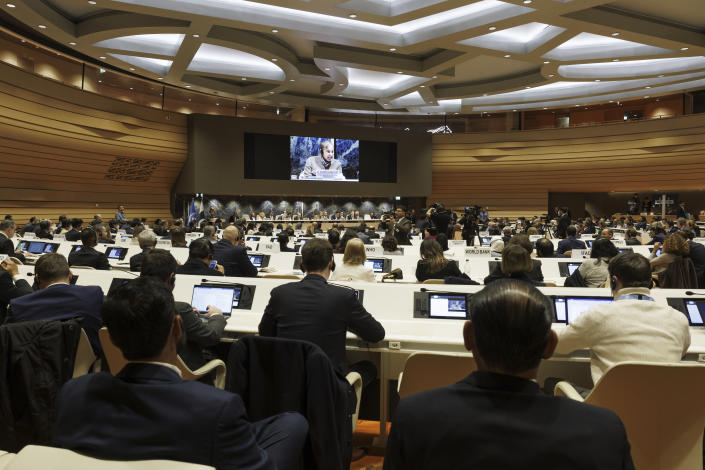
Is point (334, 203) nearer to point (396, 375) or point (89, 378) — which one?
point (396, 375)

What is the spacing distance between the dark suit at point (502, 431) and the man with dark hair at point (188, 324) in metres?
2.26

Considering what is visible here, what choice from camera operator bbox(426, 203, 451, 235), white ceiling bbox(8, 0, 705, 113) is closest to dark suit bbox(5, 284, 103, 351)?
white ceiling bbox(8, 0, 705, 113)

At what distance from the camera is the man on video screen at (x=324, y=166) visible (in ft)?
70.9

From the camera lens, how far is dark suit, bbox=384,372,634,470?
1.19 meters

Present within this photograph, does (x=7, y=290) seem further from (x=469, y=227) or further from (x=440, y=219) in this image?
(x=469, y=227)

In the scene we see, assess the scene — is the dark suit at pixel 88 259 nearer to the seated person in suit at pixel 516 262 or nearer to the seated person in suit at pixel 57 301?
the seated person in suit at pixel 57 301

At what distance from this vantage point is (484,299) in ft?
4.51

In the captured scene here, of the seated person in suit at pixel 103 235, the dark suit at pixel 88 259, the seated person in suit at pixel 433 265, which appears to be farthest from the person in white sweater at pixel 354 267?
the seated person in suit at pixel 103 235

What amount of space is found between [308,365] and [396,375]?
159 cm

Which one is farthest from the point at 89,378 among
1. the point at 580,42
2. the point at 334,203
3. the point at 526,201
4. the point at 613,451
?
the point at 526,201

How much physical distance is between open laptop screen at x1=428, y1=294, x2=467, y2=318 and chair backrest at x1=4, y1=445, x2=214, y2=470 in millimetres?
3082

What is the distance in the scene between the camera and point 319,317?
3092mm

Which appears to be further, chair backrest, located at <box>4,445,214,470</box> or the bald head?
the bald head

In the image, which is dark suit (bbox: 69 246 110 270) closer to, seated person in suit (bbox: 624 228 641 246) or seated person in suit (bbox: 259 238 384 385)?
seated person in suit (bbox: 259 238 384 385)
